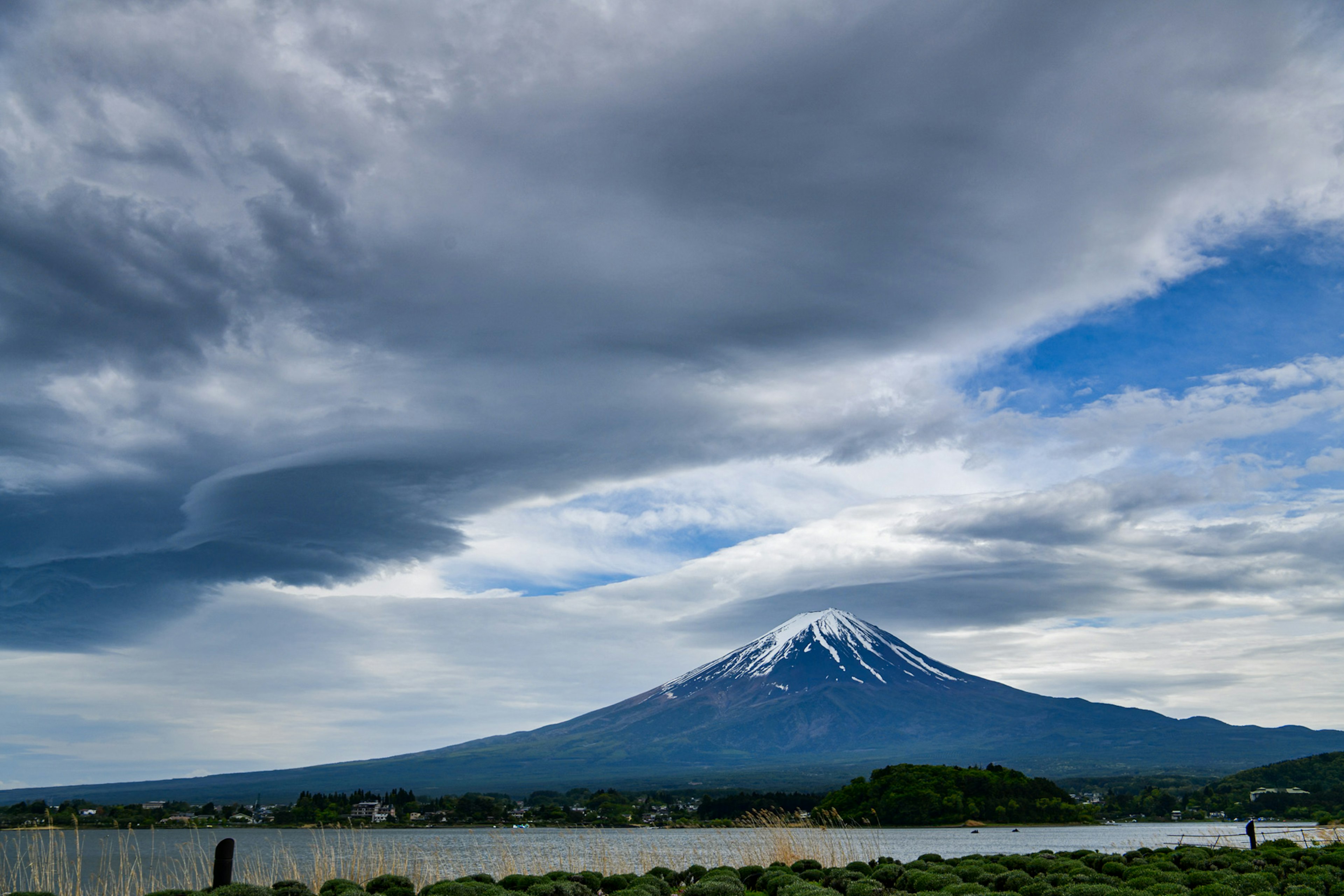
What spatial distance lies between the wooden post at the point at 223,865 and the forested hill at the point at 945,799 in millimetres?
84633

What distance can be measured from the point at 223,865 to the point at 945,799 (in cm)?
9253

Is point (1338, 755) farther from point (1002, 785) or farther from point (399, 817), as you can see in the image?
point (399, 817)

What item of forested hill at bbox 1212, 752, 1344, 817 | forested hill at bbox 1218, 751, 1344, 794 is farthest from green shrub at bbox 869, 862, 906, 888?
forested hill at bbox 1218, 751, 1344, 794

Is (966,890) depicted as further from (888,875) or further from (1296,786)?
(1296,786)

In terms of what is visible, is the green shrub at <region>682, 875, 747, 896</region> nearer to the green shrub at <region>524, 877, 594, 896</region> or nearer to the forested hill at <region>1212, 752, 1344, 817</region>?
the green shrub at <region>524, 877, 594, 896</region>

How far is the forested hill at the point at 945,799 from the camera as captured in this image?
93750mm

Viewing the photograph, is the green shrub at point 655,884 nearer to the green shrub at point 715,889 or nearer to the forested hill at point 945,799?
the green shrub at point 715,889

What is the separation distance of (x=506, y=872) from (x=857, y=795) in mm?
83740

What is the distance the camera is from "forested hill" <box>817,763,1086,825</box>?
93.8m

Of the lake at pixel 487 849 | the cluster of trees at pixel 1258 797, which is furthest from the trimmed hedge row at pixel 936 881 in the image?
the cluster of trees at pixel 1258 797

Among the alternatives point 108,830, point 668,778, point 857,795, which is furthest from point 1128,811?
point 108,830

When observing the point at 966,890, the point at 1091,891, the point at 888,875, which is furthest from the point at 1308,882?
the point at 888,875

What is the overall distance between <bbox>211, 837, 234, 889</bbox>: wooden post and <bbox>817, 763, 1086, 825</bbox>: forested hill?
8463 centimetres

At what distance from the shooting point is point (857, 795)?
3762 inches
